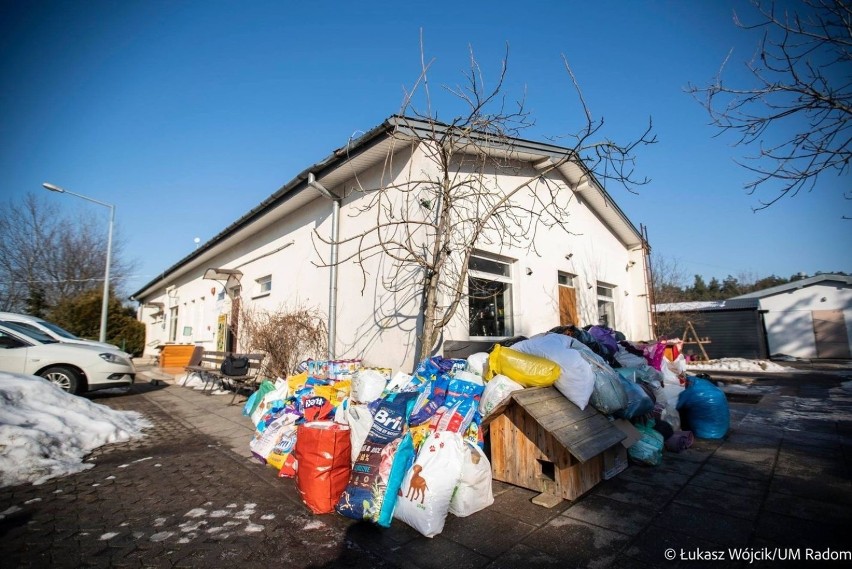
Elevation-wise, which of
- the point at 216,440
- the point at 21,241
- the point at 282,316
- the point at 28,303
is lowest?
the point at 216,440

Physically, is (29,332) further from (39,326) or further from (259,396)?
(259,396)

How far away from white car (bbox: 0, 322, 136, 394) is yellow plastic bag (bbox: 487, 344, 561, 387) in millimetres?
8515

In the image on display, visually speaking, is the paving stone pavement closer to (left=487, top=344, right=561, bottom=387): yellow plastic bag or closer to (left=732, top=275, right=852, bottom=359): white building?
(left=487, top=344, right=561, bottom=387): yellow plastic bag

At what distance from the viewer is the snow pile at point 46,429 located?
365 centimetres

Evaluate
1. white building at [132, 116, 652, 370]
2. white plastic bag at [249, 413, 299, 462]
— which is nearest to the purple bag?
white building at [132, 116, 652, 370]

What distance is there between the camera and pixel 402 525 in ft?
8.77

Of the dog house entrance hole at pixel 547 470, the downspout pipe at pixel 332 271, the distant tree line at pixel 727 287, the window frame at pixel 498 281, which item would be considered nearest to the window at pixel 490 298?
the window frame at pixel 498 281

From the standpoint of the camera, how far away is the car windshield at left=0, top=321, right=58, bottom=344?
7.31m

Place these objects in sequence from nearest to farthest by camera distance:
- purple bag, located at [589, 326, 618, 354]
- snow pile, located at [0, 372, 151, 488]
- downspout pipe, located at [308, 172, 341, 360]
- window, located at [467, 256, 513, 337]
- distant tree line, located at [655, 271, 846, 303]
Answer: snow pile, located at [0, 372, 151, 488] → purple bag, located at [589, 326, 618, 354] → window, located at [467, 256, 513, 337] → downspout pipe, located at [308, 172, 341, 360] → distant tree line, located at [655, 271, 846, 303]

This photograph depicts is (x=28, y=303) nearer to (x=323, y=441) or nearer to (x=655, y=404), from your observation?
(x=323, y=441)

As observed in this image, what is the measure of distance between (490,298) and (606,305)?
6.11 m

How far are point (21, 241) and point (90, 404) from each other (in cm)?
2466

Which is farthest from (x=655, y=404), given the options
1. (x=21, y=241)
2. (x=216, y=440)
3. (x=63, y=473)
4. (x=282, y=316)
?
(x=21, y=241)

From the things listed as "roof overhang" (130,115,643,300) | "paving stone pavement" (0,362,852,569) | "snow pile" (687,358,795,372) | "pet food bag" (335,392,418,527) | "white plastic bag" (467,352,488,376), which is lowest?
"snow pile" (687,358,795,372)
